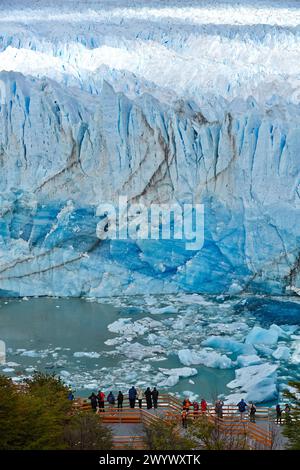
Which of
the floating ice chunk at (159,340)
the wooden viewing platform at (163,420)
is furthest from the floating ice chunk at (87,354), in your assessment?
the wooden viewing platform at (163,420)

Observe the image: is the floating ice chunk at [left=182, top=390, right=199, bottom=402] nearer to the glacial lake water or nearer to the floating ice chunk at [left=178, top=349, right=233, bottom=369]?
the glacial lake water

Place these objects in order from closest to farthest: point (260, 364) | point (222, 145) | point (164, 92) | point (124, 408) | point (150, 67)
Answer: point (124, 408), point (260, 364), point (222, 145), point (164, 92), point (150, 67)

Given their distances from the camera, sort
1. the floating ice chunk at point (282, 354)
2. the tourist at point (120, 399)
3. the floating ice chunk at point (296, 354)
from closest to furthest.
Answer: the tourist at point (120, 399) → the floating ice chunk at point (296, 354) → the floating ice chunk at point (282, 354)

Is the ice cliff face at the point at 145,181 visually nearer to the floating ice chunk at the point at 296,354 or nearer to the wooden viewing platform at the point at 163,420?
the floating ice chunk at the point at 296,354

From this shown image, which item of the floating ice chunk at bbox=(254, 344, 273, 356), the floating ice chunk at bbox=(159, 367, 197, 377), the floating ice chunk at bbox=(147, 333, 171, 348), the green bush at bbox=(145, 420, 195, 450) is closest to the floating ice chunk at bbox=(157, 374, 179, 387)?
the floating ice chunk at bbox=(159, 367, 197, 377)

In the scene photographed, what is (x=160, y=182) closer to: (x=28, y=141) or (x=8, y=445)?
(x=28, y=141)

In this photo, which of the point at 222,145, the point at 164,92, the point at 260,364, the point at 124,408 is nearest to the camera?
the point at 124,408

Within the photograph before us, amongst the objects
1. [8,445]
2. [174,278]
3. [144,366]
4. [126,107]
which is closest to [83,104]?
[126,107]
